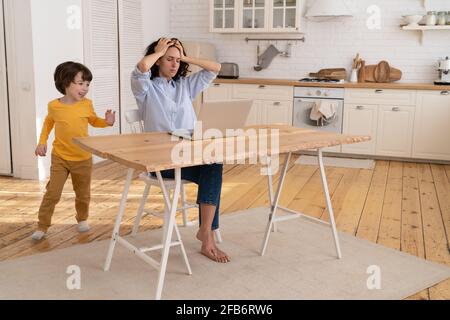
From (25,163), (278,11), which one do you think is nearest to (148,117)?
(25,163)

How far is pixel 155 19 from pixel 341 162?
2895 mm

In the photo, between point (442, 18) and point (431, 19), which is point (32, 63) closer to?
point (431, 19)

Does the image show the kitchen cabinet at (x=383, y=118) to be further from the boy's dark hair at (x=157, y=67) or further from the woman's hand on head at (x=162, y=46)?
the woman's hand on head at (x=162, y=46)

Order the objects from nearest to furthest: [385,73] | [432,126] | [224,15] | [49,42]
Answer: [49,42] < [432,126] < [385,73] < [224,15]

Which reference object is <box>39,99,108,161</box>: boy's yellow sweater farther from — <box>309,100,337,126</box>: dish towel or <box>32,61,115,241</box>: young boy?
<box>309,100,337,126</box>: dish towel

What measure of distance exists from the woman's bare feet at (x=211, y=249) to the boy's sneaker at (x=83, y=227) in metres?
0.86

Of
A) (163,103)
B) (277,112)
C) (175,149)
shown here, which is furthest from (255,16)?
(175,149)

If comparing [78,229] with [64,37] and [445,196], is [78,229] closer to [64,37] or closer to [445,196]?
[64,37]

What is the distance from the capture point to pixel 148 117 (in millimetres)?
2818

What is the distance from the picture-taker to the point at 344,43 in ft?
20.3

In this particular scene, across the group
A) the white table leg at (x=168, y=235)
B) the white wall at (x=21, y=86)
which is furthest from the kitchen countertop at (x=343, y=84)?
the white table leg at (x=168, y=235)

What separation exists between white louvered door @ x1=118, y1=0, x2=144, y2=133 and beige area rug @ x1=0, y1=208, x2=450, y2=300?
2.90 m

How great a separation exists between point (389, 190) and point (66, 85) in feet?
Result: 9.16

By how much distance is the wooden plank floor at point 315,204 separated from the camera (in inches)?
124
